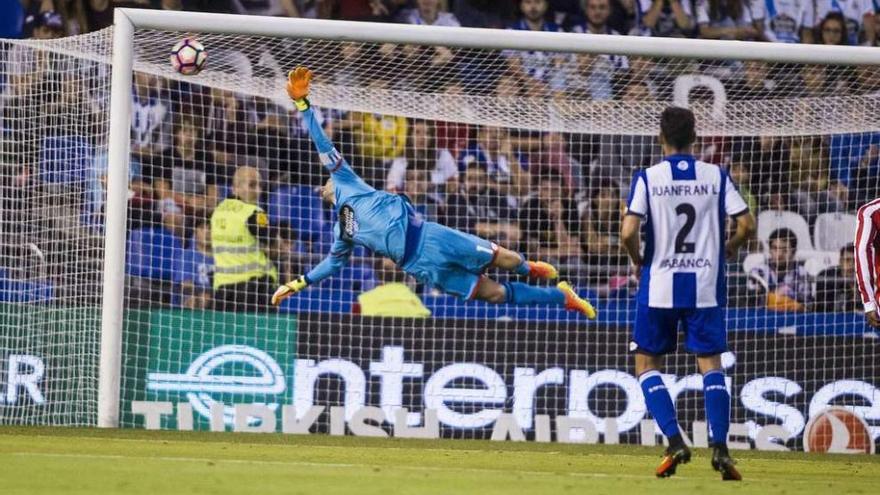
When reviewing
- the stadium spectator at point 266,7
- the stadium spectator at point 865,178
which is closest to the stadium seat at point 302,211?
the stadium spectator at point 266,7

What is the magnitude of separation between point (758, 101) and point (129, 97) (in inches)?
208

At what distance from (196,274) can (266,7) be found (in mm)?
4157

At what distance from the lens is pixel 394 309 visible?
44.6ft

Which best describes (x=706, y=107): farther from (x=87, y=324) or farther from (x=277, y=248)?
(x=87, y=324)

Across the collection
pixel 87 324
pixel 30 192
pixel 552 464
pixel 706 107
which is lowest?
pixel 552 464

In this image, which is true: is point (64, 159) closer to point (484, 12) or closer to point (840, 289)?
point (484, 12)

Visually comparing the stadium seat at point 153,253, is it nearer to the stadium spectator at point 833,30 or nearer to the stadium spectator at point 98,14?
the stadium spectator at point 98,14

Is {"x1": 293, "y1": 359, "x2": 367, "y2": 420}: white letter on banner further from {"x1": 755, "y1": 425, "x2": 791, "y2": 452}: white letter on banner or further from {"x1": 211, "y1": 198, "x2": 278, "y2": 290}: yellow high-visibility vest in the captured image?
{"x1": 755, "y1": 425, "x2": 791, "y2": 452}: white letter on banner

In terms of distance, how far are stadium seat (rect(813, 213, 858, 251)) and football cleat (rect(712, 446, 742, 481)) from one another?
596cm

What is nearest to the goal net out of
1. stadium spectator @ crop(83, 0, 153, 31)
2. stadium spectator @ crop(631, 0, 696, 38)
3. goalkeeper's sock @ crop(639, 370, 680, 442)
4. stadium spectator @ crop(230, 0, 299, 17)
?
stadium spectator @ crop(83, 0, 153, 31)

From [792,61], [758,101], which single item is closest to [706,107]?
[758,101]

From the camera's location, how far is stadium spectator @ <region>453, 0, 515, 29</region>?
16828mm

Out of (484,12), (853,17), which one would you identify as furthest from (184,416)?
(853,17)

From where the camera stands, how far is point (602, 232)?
14266 millimetres
